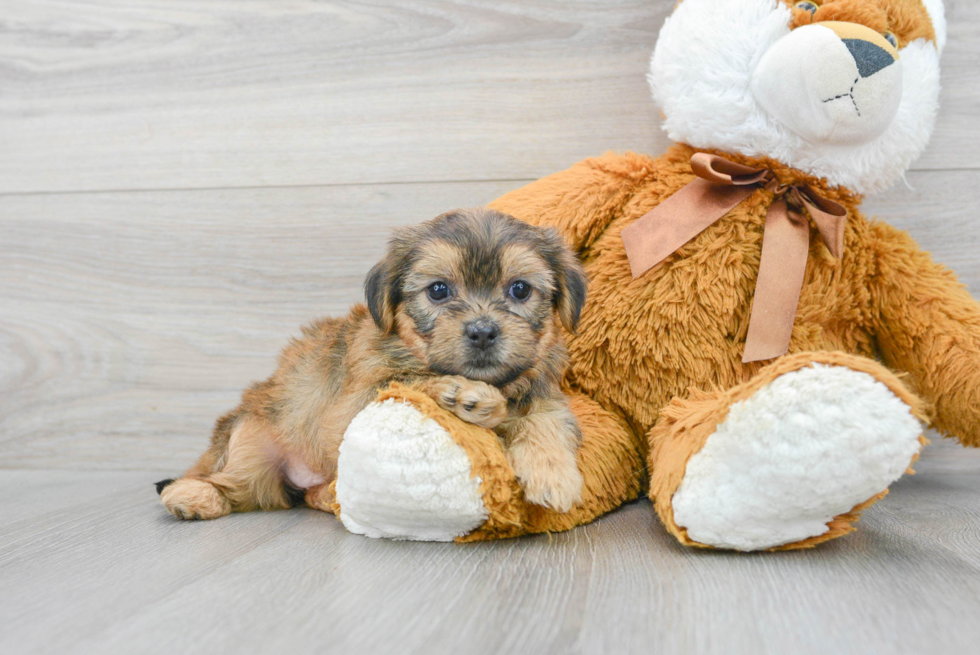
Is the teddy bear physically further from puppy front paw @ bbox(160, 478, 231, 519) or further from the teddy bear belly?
puppy front paw @ bbox(160, 478, 231, 519)

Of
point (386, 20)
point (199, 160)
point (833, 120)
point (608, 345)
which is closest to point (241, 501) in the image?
point (608, 345)

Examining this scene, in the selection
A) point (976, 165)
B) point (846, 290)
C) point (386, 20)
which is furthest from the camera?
point (386, 20)

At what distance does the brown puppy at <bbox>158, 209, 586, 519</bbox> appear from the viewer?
1.38m

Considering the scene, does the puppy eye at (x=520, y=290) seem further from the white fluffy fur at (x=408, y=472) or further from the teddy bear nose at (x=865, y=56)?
the teddy bear nose at (x=865, y=56)

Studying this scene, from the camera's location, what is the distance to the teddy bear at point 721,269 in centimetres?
135

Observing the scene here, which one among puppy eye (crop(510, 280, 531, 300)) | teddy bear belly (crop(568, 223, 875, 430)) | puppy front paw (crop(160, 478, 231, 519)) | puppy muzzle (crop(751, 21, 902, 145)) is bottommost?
puppy front paw (crop(160, 478, 231, 519))

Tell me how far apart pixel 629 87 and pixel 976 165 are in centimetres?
103

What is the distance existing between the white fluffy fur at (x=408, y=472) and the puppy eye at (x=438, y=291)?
252 millimetres

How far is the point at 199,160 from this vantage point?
2318mm

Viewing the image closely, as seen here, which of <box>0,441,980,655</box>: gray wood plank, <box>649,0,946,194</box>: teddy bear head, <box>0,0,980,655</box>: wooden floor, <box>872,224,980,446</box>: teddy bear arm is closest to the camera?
<box>0,441,980,655</box>: gray wood plank

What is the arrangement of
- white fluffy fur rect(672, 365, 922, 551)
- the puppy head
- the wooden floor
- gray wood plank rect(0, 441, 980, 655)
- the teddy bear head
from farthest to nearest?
the wooden floor < the teddy bear head < the puppy head < white fluffy fur rect(672, 365, 922, 551) < gray wood plank rect(0, 441, 980, 655)

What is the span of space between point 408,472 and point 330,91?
144cm

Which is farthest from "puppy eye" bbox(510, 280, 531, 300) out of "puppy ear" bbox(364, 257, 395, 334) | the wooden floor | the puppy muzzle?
the puppy muzzle

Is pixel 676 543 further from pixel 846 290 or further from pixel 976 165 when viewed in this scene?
pixel 976 165
